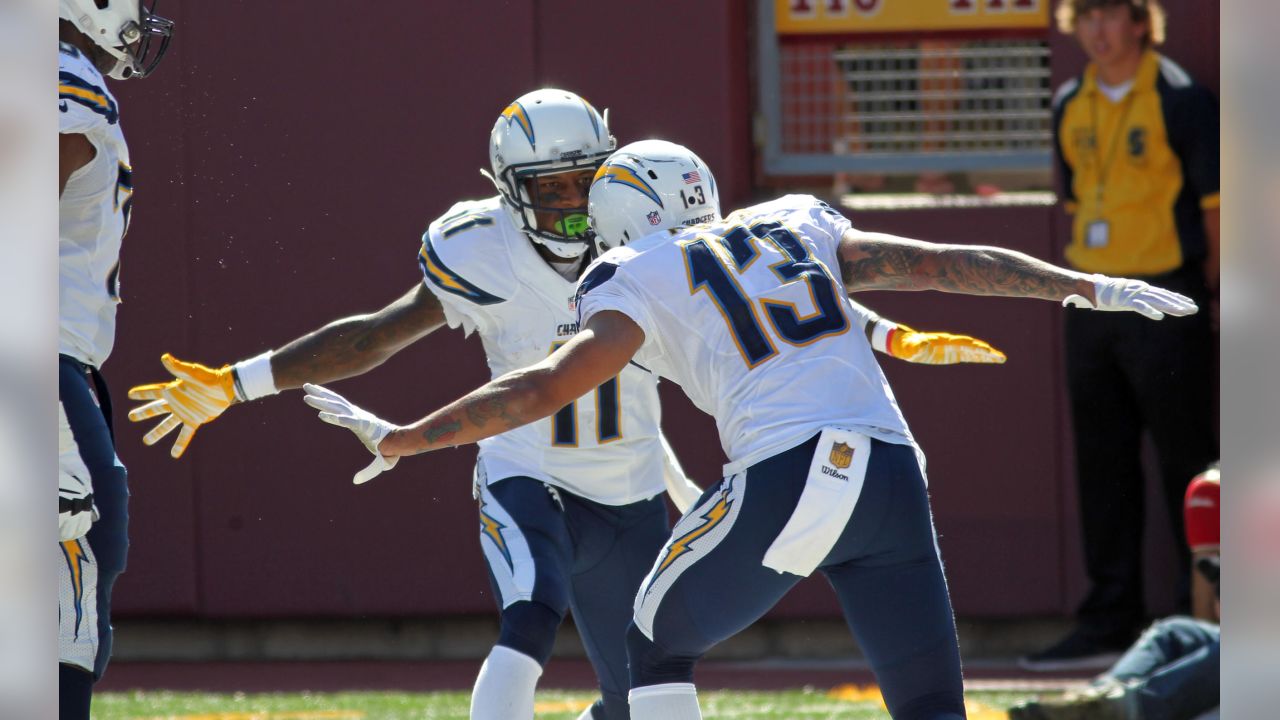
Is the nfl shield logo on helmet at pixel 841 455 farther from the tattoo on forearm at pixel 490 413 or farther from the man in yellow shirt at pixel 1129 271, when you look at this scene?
the man in yellow shirt at pixel 1129 271

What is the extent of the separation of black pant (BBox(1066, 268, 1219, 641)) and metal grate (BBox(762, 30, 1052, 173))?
2.86 ft

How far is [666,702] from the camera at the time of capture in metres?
3.17

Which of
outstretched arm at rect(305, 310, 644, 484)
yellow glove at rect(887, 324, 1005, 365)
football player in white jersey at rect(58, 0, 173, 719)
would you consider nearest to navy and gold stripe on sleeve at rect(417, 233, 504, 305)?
football player in white jersey at rect(58, 0, 173, 719)

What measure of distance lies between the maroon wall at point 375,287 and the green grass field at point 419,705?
2.57 feet

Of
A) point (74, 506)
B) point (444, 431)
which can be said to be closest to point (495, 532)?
point (444, 431)

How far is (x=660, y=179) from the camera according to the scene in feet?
11.4

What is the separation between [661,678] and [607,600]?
2.49 feet

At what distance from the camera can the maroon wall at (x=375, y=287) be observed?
6.39 meters

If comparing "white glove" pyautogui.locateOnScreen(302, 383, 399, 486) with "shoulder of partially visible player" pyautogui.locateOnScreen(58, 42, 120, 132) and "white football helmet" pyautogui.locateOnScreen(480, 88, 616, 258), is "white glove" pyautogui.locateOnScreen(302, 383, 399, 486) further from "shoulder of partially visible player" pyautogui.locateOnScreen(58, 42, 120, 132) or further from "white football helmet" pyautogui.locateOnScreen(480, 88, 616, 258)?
"white football helmet" pyautogui.locateOnScreen(480, 88, 616, 258)

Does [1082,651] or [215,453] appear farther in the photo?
[215,453]

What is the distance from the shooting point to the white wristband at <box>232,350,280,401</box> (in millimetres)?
4008

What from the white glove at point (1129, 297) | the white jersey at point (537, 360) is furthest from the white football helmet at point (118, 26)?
the white glove at point (1129, 297)
